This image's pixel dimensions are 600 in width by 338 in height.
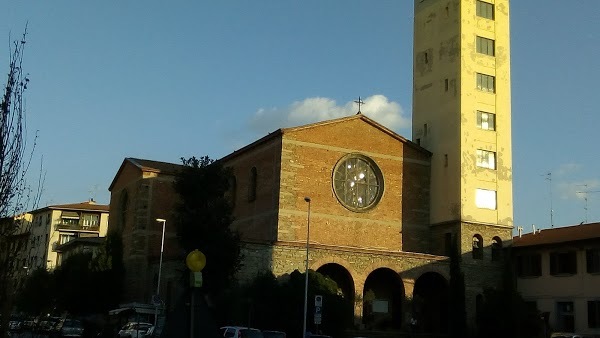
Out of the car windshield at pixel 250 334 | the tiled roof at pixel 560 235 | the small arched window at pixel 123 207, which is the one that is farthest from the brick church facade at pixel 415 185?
the car windshield at pixel 250 334

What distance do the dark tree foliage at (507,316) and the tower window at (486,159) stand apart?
27.5 ft

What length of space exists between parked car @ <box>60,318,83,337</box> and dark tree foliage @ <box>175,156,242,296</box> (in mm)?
8495

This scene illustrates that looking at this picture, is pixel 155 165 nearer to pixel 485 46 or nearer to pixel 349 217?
pixel 349 217

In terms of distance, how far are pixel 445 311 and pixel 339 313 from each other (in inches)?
429

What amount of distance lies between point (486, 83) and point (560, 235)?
1173 cm

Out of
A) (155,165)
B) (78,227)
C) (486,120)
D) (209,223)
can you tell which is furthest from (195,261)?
(78,227)

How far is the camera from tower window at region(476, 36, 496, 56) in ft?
166

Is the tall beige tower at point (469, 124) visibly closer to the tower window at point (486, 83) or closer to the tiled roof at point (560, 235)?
the tower window at point (486, 83)

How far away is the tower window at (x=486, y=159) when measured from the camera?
49.3 meters

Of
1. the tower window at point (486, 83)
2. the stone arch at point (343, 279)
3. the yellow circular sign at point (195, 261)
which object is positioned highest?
the tower window at point (486, 83)

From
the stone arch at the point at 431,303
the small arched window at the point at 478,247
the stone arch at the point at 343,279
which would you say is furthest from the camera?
the small arched window at the point at 478,247

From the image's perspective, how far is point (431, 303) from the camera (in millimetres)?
48094

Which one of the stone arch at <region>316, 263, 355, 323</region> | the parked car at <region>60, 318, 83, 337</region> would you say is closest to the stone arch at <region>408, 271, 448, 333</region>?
the stone arch at <region>316, 263, 355, 323</region>

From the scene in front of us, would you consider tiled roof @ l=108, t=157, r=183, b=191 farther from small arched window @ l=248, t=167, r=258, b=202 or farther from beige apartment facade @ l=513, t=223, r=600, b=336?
beige apartment facade @ l=513, t=223, r=600, b=336
